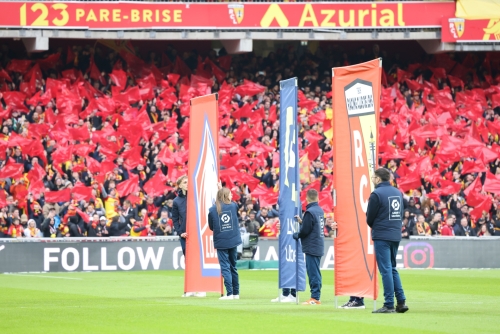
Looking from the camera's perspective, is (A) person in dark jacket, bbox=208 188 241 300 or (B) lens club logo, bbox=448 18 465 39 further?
(B) lens club logo, bbox=448 18 465 39

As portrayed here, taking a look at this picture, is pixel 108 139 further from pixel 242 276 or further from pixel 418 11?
pixel 418 11

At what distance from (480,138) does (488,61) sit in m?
5.48

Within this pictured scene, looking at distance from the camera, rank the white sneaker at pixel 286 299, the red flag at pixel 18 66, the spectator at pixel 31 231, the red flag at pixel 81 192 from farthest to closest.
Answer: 1. the red flag at pixel 18 66
2. the red flag at pixel 81 192
3. the spectator at pixel 31 231
4. the white sneaker at pixel 286 299

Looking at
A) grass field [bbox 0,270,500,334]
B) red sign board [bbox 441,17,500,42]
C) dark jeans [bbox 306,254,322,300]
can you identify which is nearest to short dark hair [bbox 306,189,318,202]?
dark jeans [bbox 306,254,322,300]

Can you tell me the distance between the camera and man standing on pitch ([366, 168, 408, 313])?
13.3m

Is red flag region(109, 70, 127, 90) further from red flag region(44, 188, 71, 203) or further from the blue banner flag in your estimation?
the blue banner flag

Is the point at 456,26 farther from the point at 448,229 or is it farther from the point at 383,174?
the point at 383,174

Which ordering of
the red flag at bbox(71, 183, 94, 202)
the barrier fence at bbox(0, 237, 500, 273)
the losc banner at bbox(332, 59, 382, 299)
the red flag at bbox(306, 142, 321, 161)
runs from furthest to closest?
the red flag at bbox(306, 142, 321, 161) < the red flag at bbox(71, 183, 94, 202) < the barrier fence at bbox(0, 237, 500, 273) < the losc banner at bbox(332, 59, 382, 299)

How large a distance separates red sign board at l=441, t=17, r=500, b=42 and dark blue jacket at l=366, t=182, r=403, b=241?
79.6 ft

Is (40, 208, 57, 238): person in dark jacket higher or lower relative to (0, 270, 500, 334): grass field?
higher

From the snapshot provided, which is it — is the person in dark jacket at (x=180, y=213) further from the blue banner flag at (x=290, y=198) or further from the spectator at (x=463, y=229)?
the spectator at (x=463, y=229)

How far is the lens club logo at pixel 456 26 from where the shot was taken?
36.5m

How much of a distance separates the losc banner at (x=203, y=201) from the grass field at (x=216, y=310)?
42 cm

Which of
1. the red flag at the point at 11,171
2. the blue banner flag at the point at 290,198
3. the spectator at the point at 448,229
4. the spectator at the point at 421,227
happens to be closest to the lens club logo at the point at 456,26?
the spectator at the point at 448,229
